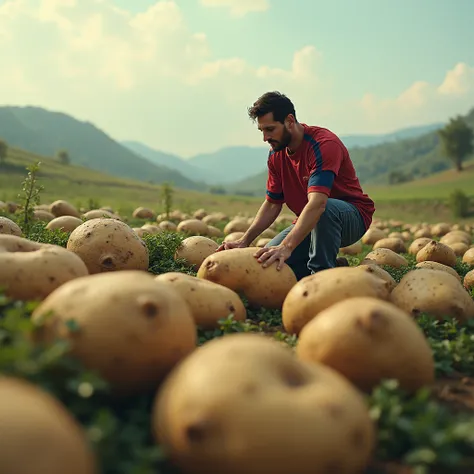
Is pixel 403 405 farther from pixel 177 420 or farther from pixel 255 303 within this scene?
pixel 255 303

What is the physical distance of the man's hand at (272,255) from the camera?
5.19 meters

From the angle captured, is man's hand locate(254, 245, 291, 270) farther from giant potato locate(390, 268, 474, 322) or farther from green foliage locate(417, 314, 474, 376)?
green foliage locate(417, 314, 474, 376)

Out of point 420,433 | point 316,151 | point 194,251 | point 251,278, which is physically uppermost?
point 316,151

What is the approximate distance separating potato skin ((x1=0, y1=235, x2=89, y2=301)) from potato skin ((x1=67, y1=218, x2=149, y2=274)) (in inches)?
49.7

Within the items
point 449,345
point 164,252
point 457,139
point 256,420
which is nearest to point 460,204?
point 164,252

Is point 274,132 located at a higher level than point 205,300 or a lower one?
higher

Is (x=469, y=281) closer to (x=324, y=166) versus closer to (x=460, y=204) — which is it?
(x=324, y=166)

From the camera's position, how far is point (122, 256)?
541 cm

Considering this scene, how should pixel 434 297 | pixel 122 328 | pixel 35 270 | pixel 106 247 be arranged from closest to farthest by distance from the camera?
pixel 122 328
pixel 35 270
pixel 434 297
pixel 106 247

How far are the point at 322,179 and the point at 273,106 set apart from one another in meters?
1.14

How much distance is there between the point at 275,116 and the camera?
608cm

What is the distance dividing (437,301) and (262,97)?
3.21 m

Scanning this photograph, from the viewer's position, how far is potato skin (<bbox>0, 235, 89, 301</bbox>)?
3668 millimetres

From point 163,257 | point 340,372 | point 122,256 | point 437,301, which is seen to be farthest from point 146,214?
point 340,372
